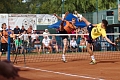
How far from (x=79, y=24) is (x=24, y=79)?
20.2 m

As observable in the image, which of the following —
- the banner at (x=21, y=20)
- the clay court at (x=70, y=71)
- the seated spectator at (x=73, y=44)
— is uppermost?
the banner at (x=21, y=20)

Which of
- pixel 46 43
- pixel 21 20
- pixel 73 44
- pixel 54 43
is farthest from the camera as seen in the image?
pixel 21 20

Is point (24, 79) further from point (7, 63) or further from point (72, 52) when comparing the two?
point (72, 52)

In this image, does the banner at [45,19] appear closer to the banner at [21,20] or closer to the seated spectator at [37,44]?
the banner at [21,20]

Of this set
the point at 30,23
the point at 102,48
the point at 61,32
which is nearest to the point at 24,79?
the point at 61,32

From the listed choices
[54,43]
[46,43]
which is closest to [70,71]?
[54,43]

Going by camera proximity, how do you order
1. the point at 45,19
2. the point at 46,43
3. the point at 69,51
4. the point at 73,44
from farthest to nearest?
1. the point at 45,19
2. the point at 73,44
3. the point at 46,43
4. the point at 69,51

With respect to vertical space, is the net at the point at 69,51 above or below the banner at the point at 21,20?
below

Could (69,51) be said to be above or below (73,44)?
below

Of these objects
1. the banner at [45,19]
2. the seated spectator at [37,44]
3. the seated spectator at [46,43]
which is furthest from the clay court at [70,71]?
the banner at [45,19]

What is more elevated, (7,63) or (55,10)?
(55,10)

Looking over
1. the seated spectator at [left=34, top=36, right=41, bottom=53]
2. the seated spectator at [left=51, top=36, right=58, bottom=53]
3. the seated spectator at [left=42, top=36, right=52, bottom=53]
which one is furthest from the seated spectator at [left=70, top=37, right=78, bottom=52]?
the seated spectator at [left=34, top=36, right=41, bottom=53]

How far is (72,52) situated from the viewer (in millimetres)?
21062

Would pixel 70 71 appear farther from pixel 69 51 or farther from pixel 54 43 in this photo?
pixel 69 51
